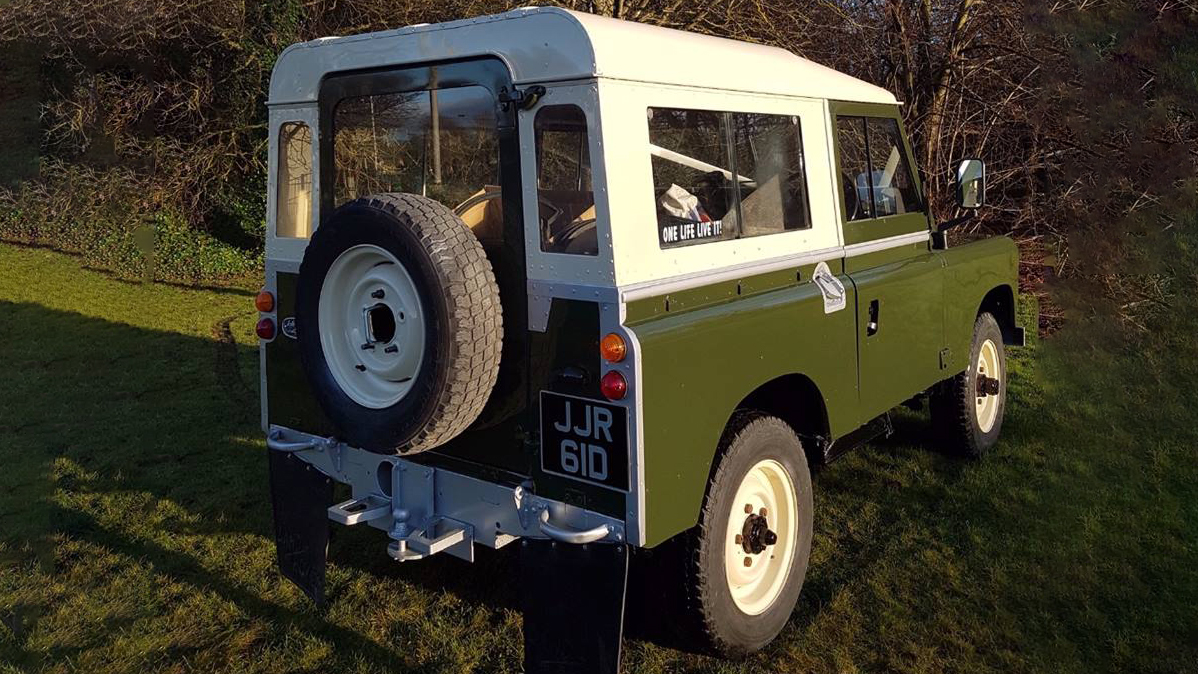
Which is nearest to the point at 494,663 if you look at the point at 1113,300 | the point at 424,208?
the point at 424,208

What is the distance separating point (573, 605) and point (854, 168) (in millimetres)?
2550

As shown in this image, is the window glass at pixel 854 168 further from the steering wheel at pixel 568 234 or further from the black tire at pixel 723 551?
the steering wheel at pixel 568 234

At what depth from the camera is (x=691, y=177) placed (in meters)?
3.17

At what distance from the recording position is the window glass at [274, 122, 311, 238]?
3586 mm

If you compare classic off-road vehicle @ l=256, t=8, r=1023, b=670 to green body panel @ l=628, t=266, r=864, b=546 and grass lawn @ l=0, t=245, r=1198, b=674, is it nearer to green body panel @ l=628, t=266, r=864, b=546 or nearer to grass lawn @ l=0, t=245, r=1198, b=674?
green body panel @ l=628, t=266, r=864, b=546

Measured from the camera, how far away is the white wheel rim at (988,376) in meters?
5.45

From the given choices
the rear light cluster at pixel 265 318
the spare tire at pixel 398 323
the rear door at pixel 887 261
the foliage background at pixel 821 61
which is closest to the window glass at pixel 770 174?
the rear door at pixel 887 261

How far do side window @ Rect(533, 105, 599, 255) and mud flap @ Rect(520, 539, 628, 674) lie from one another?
976 millimetres

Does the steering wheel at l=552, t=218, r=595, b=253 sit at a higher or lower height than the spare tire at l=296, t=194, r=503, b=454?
higher

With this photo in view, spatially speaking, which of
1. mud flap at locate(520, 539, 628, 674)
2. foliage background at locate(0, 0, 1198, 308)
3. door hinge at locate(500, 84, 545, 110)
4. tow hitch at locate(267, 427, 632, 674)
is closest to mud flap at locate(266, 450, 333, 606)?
tow hitch at locate(267, 427, 632, 674)

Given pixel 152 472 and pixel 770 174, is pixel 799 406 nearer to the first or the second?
pixel 770 174

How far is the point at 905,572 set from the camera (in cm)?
402

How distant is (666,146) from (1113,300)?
7863 millimetres

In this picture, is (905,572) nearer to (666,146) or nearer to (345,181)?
(666,146)
